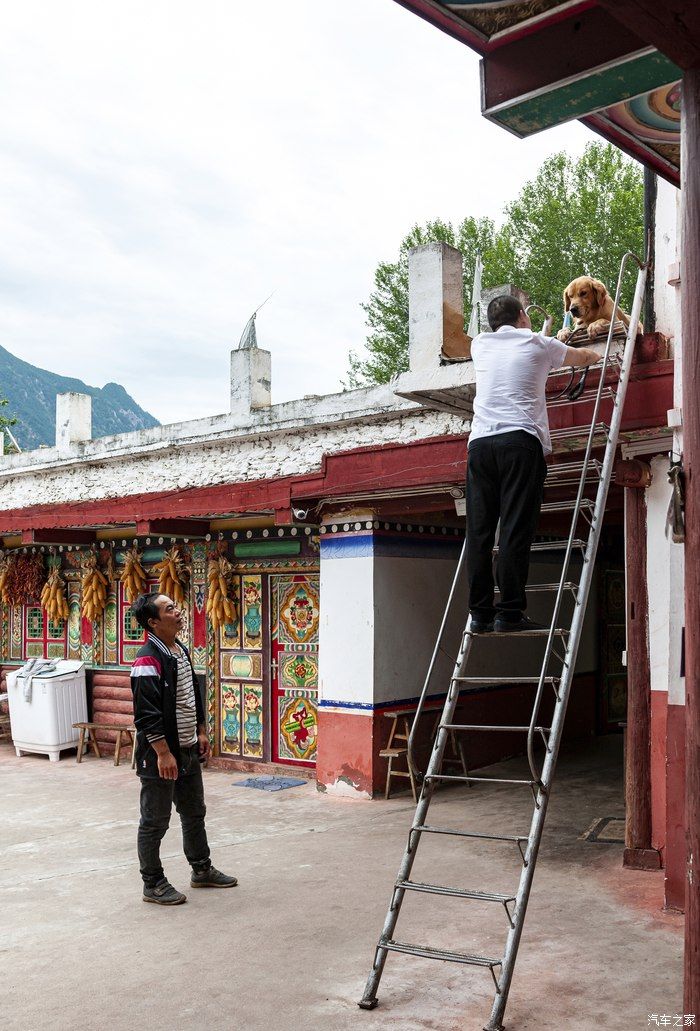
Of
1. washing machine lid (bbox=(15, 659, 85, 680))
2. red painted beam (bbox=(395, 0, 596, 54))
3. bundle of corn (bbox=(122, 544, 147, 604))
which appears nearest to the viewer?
red painted beam (bbox=(395, 0, 596, 54))

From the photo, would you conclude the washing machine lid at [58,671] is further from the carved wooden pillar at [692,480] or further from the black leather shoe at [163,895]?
the carved wooden pillar at [692,480]

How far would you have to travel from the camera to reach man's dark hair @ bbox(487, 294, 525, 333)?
17.5ft

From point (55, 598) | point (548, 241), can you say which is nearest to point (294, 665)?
point (55, 598)

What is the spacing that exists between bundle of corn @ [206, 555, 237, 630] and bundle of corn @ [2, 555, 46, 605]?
11.0 ft

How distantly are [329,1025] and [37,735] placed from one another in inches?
347

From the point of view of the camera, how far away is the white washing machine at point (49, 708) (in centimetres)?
1205

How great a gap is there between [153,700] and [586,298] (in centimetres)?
421

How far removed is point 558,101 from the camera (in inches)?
147

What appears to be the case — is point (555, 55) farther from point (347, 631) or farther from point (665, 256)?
point (347, 631)

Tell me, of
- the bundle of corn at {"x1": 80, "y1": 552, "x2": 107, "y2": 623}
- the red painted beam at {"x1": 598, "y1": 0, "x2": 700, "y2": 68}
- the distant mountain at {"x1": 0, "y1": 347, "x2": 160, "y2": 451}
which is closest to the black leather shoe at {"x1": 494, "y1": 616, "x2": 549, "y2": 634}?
the red painted beam at {"x1": 598, "y1": 0, "x2": 700, "y2": 68}

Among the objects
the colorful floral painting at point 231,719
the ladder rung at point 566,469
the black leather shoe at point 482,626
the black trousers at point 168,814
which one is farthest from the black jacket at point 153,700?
the colorful floral painting at point 231,719

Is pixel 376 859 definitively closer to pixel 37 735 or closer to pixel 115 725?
pixel 115 725

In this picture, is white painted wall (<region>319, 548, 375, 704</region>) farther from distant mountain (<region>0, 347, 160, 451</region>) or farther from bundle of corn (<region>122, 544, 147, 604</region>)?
distant mountain (<region>0, 347, 160, 451</region>)

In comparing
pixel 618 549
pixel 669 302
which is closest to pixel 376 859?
pixel 669 302
